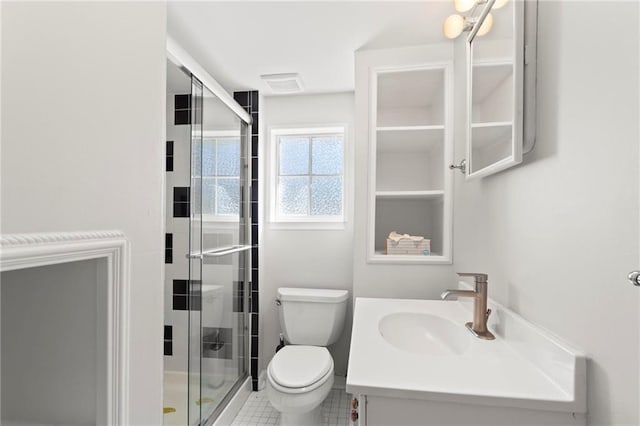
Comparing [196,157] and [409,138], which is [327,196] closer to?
[409,138]

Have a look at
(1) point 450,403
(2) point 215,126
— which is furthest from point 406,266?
(2) point 215,126

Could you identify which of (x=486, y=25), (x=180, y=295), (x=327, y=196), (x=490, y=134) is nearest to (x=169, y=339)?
(x=180, y=295)

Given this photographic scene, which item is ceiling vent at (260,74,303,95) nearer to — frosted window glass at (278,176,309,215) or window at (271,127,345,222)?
window at (271,127,345,222)

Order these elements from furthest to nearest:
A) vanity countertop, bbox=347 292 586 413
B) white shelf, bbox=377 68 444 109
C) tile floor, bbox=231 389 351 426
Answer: tile floor, bbox=231 389 351 426 → white shelf, bbox=377 68 444 109 → vanity countertop, bbox=347 292 586 413

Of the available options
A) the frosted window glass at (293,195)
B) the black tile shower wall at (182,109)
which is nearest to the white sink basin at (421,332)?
the frosted window glass at (293,195)

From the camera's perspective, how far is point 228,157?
211 centimetres

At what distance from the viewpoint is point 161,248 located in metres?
0.86

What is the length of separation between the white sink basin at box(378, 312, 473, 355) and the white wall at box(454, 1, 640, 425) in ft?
1.01

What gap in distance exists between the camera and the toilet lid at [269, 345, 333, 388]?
66.9 inches

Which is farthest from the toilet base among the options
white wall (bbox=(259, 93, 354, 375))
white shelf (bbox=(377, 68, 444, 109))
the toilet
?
white shelf (bbox=(377, 68, 444, 109))

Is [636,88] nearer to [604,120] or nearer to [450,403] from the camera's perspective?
[604,120]

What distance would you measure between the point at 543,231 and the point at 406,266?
3.23 feet

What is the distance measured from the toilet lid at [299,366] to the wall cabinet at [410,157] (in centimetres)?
67

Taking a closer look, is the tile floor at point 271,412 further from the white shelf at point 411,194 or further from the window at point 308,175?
the white shelf at point 411,194
